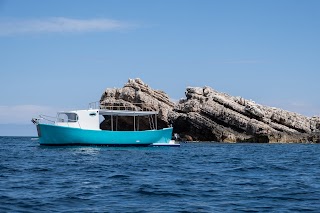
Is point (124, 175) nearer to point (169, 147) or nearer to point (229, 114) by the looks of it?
point (169, 147)

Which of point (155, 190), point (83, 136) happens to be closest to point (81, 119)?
point (83, 136)

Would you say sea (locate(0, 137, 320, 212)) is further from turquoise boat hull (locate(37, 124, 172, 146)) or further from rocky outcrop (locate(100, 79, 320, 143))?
rocky outcrop (locate(100, 79, 320, 143))

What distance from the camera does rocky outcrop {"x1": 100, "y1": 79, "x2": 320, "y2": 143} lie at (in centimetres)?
9069

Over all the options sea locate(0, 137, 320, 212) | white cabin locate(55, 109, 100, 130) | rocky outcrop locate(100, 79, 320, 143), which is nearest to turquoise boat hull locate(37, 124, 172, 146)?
white cabin locate(55, 109, 100, 130)

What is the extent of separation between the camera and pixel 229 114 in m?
91.2

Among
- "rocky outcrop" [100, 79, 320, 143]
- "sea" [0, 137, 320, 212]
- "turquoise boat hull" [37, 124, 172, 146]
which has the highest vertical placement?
"rocky outcrop" [100, 79, 320, 143]

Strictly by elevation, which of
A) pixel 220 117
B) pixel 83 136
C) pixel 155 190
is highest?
pixel 220 117

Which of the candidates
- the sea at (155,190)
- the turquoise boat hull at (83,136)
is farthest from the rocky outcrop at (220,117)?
the sea at (155,190)

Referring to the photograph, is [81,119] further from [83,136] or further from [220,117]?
[220,117]

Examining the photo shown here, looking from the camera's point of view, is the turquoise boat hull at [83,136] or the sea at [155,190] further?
the turquoise boat hull at [83,136]

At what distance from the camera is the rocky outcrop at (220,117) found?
9069cm

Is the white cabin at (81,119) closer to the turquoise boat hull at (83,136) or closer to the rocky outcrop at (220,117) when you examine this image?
the turquoise boat hull at (83,136)

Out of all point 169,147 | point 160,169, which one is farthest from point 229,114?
point 160,169

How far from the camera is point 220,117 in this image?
301ft
